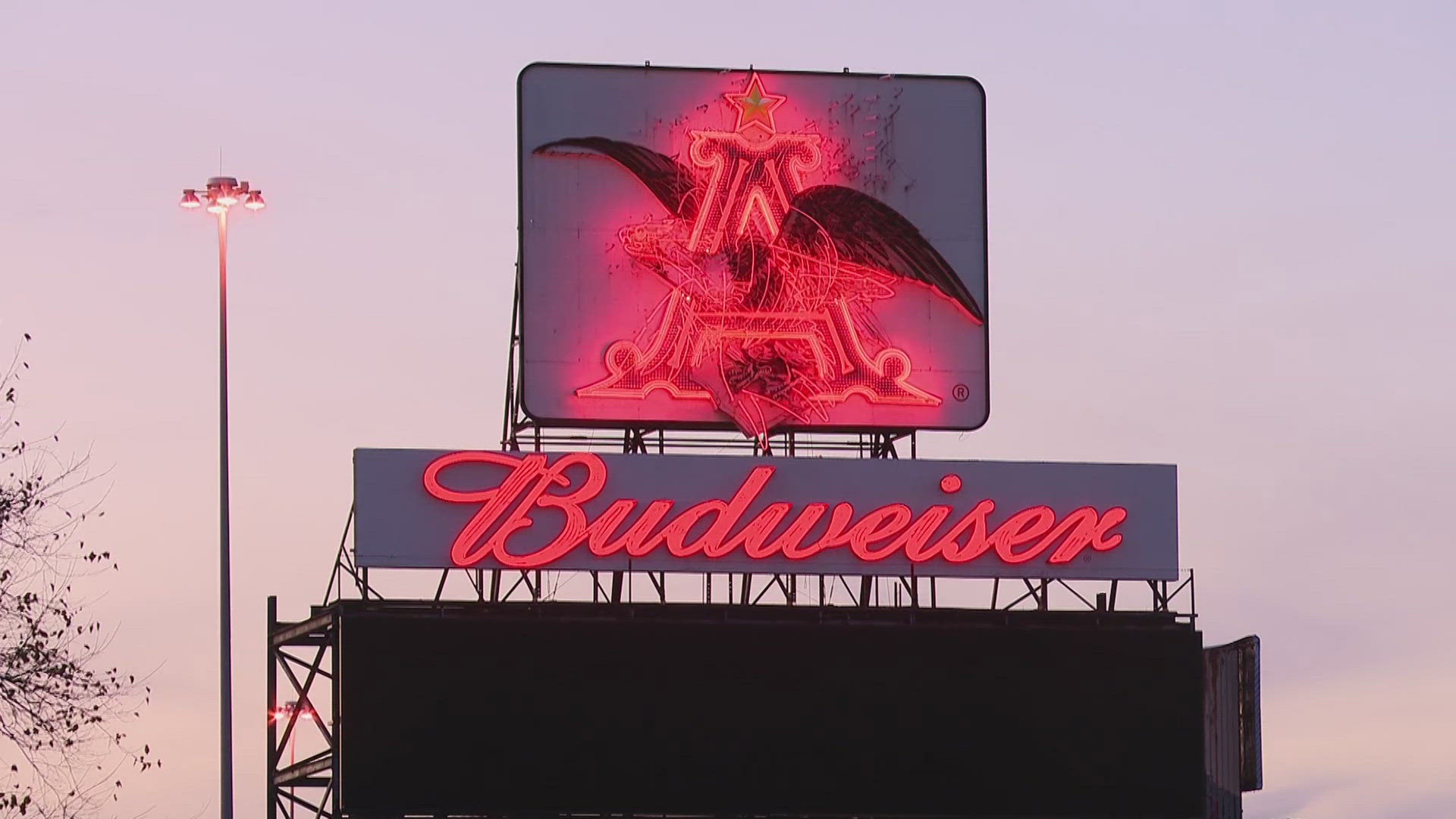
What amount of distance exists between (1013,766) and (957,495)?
457 cm

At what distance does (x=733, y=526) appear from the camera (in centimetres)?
5606

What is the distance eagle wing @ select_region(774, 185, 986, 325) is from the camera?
59062 millimetres

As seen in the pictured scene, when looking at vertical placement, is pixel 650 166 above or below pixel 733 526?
above

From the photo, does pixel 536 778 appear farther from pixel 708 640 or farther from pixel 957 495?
pixel 957 495

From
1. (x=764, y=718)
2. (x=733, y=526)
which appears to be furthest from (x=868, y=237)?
(x=764, y=718)

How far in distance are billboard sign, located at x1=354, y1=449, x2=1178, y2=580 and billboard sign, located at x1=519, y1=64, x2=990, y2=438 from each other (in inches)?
67.4

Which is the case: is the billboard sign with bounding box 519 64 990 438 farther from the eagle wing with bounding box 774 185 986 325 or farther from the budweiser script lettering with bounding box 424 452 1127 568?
the budweiser script lettering with bounding box 424 452 1127 568

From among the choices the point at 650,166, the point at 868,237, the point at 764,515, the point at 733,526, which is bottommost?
the point at 733,526

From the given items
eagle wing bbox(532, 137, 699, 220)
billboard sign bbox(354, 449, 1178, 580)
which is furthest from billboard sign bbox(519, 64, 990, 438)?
billboard sign bbox(354, 449, 1178, 580)

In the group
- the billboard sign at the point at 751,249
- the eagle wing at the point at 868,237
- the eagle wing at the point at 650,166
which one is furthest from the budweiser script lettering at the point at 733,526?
the eagle wing at the point at 650,166

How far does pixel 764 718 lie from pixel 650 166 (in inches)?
387

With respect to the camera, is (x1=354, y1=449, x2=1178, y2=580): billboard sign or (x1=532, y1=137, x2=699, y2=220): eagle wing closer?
(x1=354, y1=449, x2=1178, y2=580): billboard sign

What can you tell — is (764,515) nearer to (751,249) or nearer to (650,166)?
(751,249)

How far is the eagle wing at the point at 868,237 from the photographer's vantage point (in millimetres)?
59062
